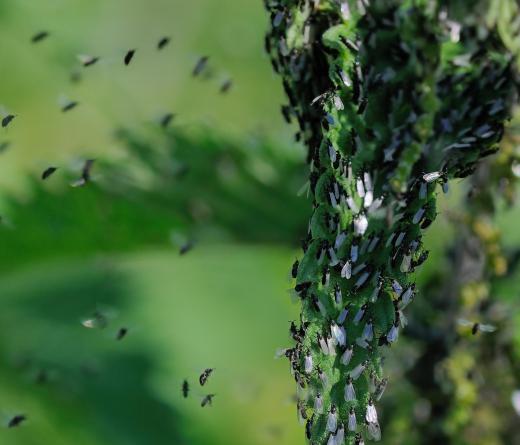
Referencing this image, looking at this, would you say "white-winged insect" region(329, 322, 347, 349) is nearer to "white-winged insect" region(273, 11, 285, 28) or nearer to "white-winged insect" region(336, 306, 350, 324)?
"white-winged insect" region(336, 306, 350, 324)

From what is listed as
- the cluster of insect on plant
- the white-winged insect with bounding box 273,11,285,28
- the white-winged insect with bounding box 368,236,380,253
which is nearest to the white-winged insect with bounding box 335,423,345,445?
the cluster of insect on plant

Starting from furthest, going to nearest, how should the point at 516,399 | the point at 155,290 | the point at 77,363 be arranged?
the point at 155,290, the point at 77,363, the point at 516,399

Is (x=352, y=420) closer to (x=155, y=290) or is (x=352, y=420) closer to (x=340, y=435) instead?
(x=340, y=435)

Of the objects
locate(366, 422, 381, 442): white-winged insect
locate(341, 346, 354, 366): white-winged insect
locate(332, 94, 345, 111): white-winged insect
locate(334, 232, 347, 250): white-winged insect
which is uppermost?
locate(332, 94, 345, 111): white-winged insect

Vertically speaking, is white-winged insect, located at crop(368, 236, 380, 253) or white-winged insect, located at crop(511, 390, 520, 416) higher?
white-winged insect, located at crop(511, 390, 520, 416)

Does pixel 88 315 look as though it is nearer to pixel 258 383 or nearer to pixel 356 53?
pixel 258 383

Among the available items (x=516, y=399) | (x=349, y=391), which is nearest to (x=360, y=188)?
(x=349, y=391)

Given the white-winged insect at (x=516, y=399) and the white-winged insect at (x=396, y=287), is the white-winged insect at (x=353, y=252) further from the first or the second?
the white-winged insect at (x=516, y=399)
